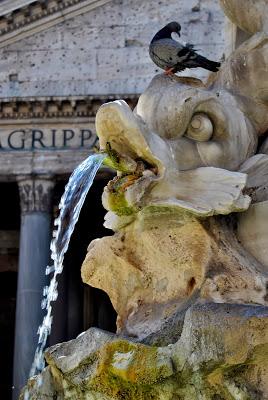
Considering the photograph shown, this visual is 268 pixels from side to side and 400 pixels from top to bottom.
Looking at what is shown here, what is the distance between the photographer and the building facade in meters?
16.6

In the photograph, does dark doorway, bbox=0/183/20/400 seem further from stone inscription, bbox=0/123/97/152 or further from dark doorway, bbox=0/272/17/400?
stone inscription, bbox=0/123/97/152

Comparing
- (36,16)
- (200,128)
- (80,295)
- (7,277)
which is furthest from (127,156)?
(7,277)

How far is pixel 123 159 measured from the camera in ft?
9.95

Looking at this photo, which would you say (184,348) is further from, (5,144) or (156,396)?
(5,144)

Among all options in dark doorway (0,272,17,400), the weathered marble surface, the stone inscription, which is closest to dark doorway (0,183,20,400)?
dark doorway (0,272,17,400)

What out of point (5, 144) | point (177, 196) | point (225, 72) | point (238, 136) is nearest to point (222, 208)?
point (177, 196)

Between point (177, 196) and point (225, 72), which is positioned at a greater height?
point (225, 72)

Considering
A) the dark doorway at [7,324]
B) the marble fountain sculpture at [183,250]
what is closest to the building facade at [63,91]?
the dark doorway at [7,324]

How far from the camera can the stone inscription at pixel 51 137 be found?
16859 millimetres

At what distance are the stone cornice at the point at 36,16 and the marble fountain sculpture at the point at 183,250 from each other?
1466 centimetres

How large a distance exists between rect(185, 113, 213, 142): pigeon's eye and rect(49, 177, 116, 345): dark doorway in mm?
14083

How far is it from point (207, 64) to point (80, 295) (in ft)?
50.2

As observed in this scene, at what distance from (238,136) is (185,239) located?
0.39 metres

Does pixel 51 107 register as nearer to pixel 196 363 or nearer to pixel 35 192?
A: pixel 35 192
